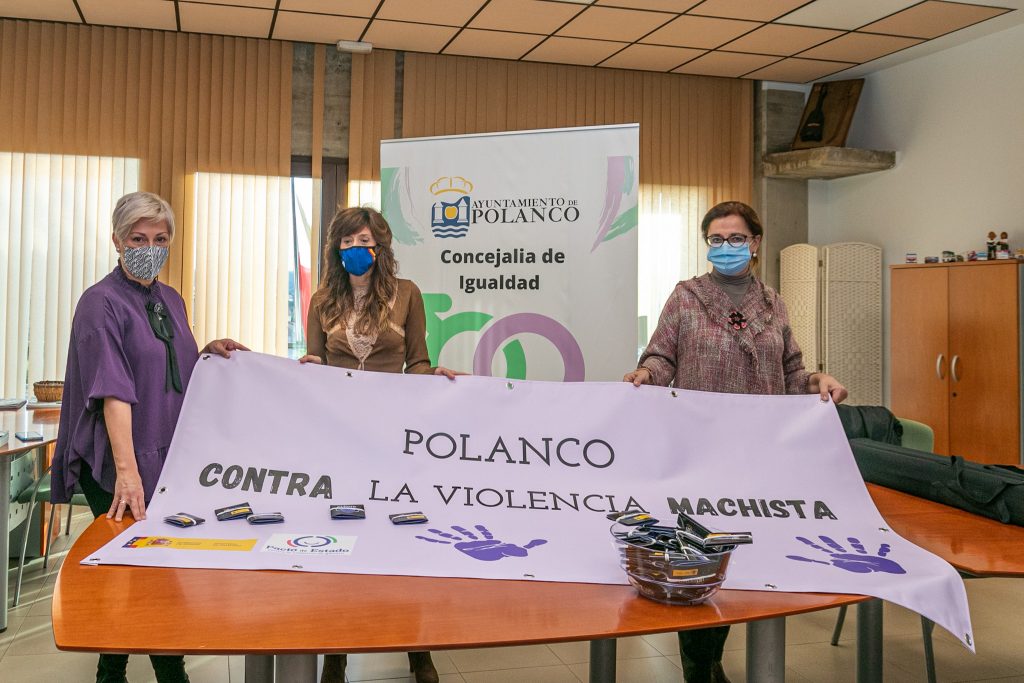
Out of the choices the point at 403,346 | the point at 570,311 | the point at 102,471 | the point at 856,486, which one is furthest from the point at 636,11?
the point at 102,471

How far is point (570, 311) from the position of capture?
414 cm

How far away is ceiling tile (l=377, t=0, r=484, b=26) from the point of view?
5.25 m

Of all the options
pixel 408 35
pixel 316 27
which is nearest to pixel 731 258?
pixel 408 35

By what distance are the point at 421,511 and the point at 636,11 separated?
14.3 ft

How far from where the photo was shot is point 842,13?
17.6 feet

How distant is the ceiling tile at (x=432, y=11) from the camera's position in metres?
5.25

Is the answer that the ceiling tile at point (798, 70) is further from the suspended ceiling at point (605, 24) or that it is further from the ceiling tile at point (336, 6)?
the ceiling tile at point (336, 6)

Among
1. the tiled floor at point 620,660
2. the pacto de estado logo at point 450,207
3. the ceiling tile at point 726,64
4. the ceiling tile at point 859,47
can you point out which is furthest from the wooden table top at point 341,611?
the ceiling tile at point 726,64

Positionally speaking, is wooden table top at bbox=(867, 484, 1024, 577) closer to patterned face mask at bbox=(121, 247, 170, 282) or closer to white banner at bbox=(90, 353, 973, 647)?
white banner at bbox=(90, 353, 973, 647)

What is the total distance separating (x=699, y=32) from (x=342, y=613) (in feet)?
17.4

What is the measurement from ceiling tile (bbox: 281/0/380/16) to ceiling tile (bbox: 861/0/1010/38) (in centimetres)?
325

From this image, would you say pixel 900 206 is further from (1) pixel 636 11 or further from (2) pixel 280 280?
(2) pixel 280 280

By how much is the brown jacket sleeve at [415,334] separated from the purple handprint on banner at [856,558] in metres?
1.49

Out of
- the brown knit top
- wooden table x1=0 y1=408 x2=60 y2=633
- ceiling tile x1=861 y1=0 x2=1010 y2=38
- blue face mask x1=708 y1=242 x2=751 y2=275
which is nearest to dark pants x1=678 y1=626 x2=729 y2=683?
blue face mask x1=708 y1=242 x2=751 y2=275
